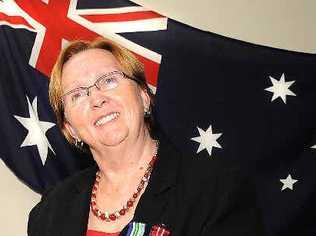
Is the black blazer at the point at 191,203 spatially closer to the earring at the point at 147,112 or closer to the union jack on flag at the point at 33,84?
the earring at the point at 147,112

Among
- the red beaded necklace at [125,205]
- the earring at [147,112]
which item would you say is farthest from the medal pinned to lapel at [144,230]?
the earring at [147,112]

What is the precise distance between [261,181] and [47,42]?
0.93 m

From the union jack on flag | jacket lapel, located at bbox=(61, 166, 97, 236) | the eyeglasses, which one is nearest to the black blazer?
jacket lapel, located at bbox=(61, 166, 97, 236)

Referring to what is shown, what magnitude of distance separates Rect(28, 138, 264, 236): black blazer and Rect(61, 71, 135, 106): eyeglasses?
20cm

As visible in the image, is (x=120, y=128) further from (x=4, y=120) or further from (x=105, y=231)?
(x=4, y=120)

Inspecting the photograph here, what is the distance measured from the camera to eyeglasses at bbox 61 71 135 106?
47.3 inches

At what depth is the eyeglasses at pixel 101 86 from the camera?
120cm

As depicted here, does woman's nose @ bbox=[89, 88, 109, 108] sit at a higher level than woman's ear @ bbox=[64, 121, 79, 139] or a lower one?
higher

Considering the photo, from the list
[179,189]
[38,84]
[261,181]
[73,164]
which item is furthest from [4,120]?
[261,181]

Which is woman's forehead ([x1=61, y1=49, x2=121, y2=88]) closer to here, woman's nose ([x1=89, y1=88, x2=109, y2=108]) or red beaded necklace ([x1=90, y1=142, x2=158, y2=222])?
woman's nose ([x1=89, y1=88, x2=109, y2=108])

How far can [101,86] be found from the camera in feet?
3.94

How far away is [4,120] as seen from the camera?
5.26 ft

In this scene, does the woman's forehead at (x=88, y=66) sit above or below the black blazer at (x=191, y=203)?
above

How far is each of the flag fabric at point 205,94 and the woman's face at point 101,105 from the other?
417 mm
